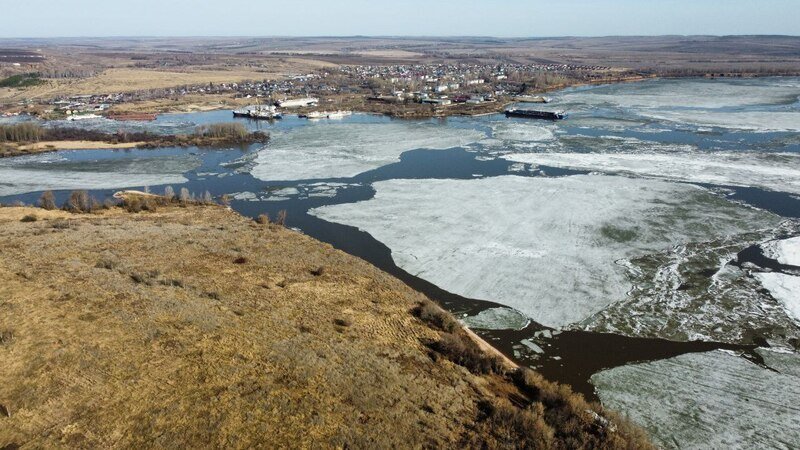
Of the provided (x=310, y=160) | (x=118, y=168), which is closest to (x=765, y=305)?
(x=310, y=160)

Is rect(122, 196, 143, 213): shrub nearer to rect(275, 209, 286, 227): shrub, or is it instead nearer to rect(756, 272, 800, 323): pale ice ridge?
rect(275, 209, 286, 227): shrub

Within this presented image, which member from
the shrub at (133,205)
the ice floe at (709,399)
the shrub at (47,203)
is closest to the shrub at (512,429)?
the ice floe at (709,399)

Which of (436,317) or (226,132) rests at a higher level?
(226,132)

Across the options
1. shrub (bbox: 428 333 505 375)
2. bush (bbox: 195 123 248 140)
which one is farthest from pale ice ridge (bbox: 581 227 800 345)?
bush (bbox: 195 123 248 140)

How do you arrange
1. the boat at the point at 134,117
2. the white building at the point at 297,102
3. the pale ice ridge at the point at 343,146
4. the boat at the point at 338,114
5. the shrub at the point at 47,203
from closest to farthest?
the shrub at the point at 47,203 → the pale ice ridge at the point at 343,146 → the boat at the point at 134,117 → the boat at the point at 338,114 → the white building at the point at 297,102

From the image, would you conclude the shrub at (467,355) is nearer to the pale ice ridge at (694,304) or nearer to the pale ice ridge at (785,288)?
the pale ice ridge at (694,304)

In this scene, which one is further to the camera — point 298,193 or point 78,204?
point 298,193

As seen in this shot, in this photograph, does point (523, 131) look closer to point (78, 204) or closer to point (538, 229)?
point (538, 229)

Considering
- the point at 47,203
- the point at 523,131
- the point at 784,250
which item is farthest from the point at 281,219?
the point at 523,131
